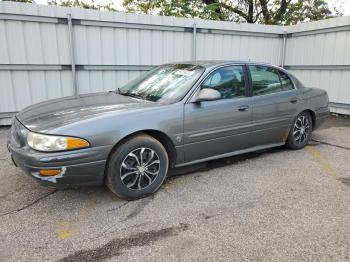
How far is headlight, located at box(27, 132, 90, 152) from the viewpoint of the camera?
275 centimetres

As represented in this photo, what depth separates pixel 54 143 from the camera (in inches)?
108

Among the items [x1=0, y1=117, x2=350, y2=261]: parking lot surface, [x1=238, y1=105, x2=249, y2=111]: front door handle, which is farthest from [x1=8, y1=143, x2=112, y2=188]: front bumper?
[x1=238, y1=105, x2=249, y2=111]: front door handle

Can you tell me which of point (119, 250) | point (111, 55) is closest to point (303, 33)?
point (111, 55)

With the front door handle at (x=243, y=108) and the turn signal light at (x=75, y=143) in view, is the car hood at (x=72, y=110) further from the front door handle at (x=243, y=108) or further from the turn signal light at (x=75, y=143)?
the front door handle at (x=243, y=108)

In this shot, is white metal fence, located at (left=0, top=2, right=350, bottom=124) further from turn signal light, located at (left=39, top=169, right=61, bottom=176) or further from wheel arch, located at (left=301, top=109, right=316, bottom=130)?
turn signal light, located at (left=39, top=169, right=61, bottom=176)

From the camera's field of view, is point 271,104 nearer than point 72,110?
No

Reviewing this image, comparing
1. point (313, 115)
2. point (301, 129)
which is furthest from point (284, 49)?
point (301, 129)

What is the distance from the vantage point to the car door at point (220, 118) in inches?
141

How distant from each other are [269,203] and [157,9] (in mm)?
13294

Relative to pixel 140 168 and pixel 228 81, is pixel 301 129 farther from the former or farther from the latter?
pixel 140 168

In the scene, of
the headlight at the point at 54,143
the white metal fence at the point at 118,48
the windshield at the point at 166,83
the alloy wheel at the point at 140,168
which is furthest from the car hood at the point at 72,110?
the white metal fence at the point at 118,48

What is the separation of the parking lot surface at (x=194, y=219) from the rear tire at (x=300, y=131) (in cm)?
80

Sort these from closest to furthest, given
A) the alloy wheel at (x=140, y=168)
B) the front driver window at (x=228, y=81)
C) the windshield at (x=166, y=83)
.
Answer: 1. the alloy wheel at (x=140, y=168)
2. the windshield at (x=166, y=83)
3. the front driver window at (x=228, y=81)

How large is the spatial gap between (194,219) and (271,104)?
2331 mm
